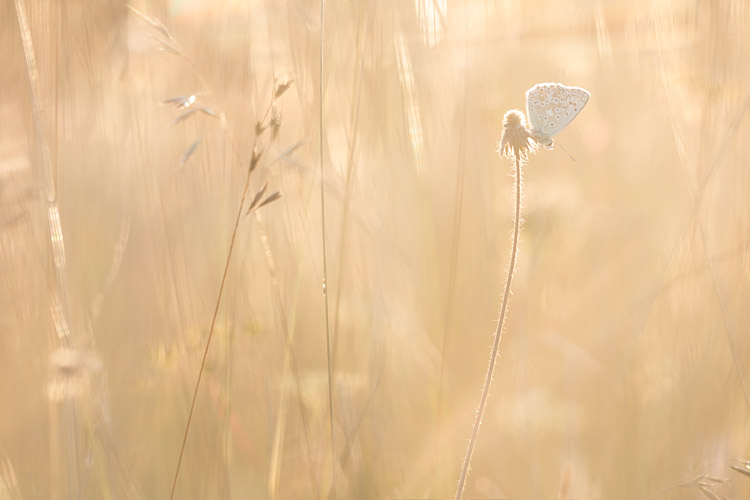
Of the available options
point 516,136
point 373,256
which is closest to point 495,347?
point 516,136

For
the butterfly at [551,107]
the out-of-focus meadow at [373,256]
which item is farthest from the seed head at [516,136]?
the out-of-focus meadow at [373,256]

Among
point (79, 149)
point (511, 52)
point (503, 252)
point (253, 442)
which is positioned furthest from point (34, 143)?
point (511, 52)

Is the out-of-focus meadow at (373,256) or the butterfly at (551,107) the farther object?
the out-of-focus meadow at (373,256)

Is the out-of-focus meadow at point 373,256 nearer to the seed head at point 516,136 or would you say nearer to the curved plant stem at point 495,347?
the curved plant stem at point 495,347

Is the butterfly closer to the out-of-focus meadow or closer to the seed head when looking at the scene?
the seed head

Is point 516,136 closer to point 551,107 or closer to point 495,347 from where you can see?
point 551,107

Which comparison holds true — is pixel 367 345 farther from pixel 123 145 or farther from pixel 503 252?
pixel 123 145
